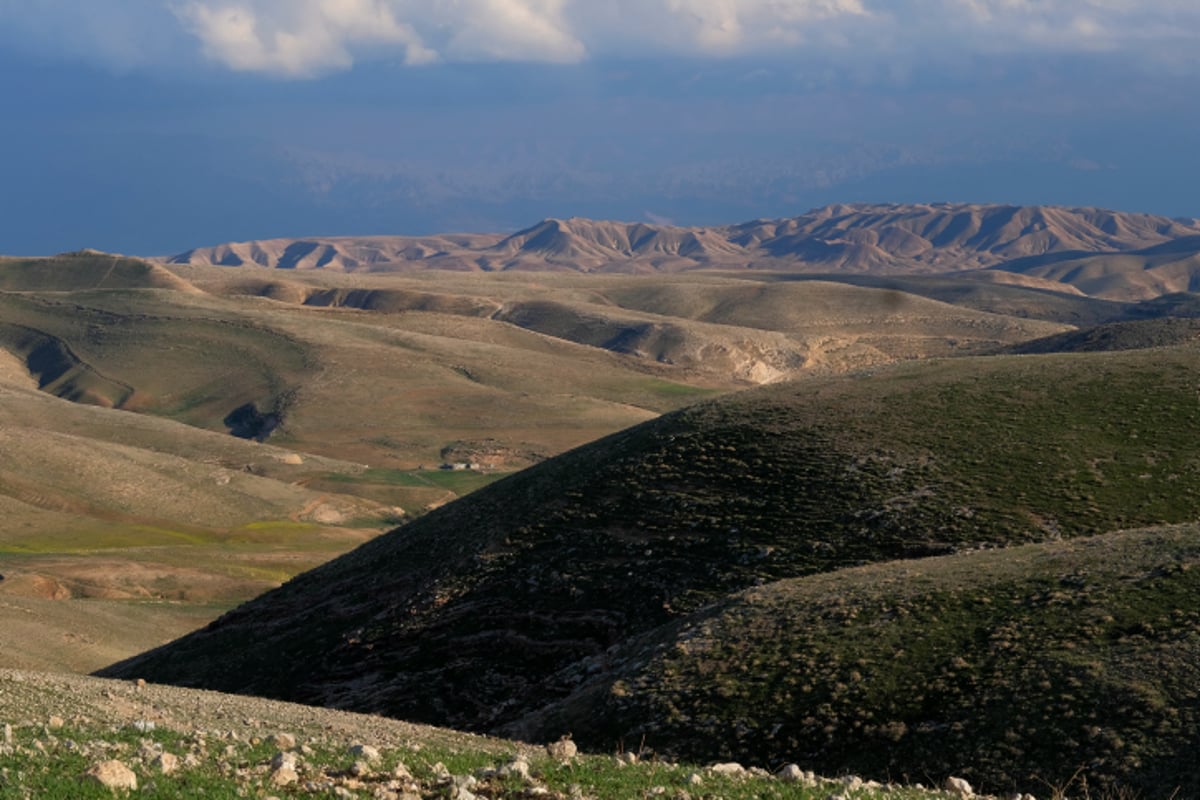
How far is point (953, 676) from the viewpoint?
2597cm

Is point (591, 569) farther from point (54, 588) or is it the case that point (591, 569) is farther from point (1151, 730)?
point (54, 588)

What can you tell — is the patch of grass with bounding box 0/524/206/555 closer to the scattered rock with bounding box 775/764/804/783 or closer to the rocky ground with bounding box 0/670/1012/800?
the rocky ground with bounding box 0/670/1012/800

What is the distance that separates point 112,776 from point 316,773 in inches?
101

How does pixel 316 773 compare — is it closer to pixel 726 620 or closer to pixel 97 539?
pixel 726 620

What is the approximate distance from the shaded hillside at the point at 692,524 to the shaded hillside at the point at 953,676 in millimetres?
4323

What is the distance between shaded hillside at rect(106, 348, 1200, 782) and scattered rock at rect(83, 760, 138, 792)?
2016 centimetres

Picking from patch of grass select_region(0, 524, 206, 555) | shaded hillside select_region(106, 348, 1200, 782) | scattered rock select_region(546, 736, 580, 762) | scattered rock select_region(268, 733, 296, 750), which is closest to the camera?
scattered rock select_region(268, 733, 296, 750)

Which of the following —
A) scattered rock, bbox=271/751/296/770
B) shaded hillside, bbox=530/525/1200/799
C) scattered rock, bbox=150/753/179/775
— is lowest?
shaded hillside, bbox=530/525/1200/799

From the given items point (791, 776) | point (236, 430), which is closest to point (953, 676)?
point (791, 776)

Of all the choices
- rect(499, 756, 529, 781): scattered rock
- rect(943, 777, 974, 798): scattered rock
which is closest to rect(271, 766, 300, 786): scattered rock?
rect(499, 756, 529, 781): scattered rock

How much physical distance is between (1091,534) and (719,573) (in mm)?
10855

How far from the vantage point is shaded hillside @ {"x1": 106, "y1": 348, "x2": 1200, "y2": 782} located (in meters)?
37.2

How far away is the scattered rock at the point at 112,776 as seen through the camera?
1301 centimetres

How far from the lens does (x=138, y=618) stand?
6053 centimetres
